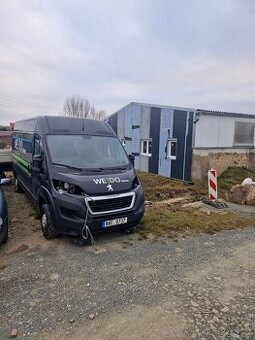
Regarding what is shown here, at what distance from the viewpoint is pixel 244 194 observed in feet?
31.4

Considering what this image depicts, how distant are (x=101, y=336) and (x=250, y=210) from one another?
23.4 ft

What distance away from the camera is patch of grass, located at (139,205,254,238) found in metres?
6.36

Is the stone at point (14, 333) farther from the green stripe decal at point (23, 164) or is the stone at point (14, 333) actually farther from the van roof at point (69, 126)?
the green stripe decal at point (23, 164)

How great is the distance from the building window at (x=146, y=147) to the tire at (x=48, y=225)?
10985 millimetres

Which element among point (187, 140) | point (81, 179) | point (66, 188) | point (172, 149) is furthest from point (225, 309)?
point (172, 149)

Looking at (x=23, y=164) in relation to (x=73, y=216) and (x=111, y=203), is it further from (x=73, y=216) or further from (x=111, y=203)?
(x=111, y=203)

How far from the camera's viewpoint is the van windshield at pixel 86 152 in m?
5.83

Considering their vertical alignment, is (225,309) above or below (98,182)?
below

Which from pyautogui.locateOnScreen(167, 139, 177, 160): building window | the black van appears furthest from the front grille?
pyautogui.locateOnScreen(167, 139, 177, 160): building window

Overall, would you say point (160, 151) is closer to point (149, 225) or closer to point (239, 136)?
point (239, 136)

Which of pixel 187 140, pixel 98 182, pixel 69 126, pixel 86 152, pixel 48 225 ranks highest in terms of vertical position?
pixel 69 126

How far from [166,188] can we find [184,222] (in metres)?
5.19

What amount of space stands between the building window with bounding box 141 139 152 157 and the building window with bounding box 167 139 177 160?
1781mm

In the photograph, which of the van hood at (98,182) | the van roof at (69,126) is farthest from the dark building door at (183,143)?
the van hood at (98,182)
